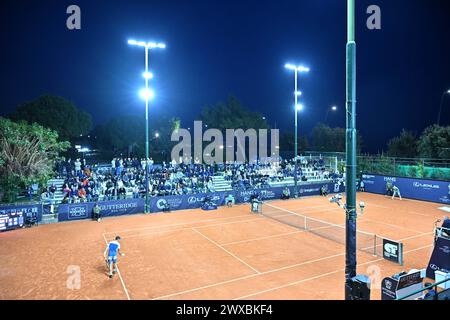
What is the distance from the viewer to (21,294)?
10586 millimetres

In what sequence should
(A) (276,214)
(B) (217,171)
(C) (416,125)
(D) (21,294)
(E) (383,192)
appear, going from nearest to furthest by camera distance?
(D) (21,294) → (A) (276,214) → (E) (383,192) → (B) (217,171) → (C) (416,125)

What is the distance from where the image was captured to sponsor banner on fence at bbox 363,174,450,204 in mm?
27938

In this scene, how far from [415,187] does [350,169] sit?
28098 millimetres

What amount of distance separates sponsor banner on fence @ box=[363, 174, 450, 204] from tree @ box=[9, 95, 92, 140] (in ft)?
156

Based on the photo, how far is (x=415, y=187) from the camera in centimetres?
3019

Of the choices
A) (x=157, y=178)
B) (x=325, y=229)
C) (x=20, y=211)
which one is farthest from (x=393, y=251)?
(x=157, y=178)

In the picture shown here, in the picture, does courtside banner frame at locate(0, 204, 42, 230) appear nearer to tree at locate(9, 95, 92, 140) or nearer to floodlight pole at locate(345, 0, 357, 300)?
floodlight pole at locate(345, 0, 357, 300)

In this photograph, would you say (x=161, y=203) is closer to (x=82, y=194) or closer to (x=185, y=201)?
(x=185, y=201)

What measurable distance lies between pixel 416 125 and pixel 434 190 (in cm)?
4796

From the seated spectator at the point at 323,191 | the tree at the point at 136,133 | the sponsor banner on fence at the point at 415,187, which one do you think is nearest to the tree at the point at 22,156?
the seated spectator at the point at 323,191

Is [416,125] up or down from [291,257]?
up
